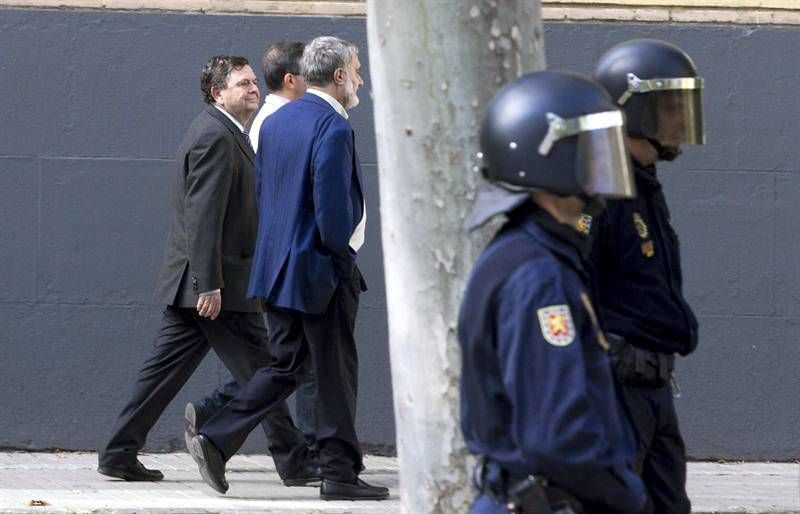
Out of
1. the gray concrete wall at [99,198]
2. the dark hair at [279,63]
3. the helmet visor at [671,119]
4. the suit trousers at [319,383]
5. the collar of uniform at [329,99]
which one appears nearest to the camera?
the helmet visor at [671,119]

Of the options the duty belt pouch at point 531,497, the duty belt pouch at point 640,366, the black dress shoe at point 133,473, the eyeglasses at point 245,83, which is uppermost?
the eyeglasses at point 245,83

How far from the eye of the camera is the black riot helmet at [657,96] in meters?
4.69

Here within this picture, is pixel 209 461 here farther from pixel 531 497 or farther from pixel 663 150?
pixel 531 497

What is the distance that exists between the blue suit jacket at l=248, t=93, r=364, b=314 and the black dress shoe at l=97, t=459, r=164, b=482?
1138mm

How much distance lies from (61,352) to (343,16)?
7.65ft

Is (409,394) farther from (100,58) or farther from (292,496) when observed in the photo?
(100,58)

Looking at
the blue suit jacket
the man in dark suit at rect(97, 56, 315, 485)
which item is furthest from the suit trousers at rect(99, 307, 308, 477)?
the blue suit jacket

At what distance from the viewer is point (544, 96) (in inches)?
130

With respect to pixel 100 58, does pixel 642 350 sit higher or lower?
lower

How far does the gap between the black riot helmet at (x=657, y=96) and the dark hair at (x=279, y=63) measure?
122 inches

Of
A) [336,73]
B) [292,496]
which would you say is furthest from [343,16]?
[292,496]

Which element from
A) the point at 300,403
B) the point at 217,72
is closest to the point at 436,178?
the point at 300,403

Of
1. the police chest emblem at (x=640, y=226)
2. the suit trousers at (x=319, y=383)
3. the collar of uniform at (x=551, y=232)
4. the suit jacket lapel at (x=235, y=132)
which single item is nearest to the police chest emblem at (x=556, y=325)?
the collar of uniform at (x=551, y=232)

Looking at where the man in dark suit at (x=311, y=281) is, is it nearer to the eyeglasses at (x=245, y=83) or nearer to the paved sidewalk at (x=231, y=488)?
the paved sidewalk at (x=231, y=488)
